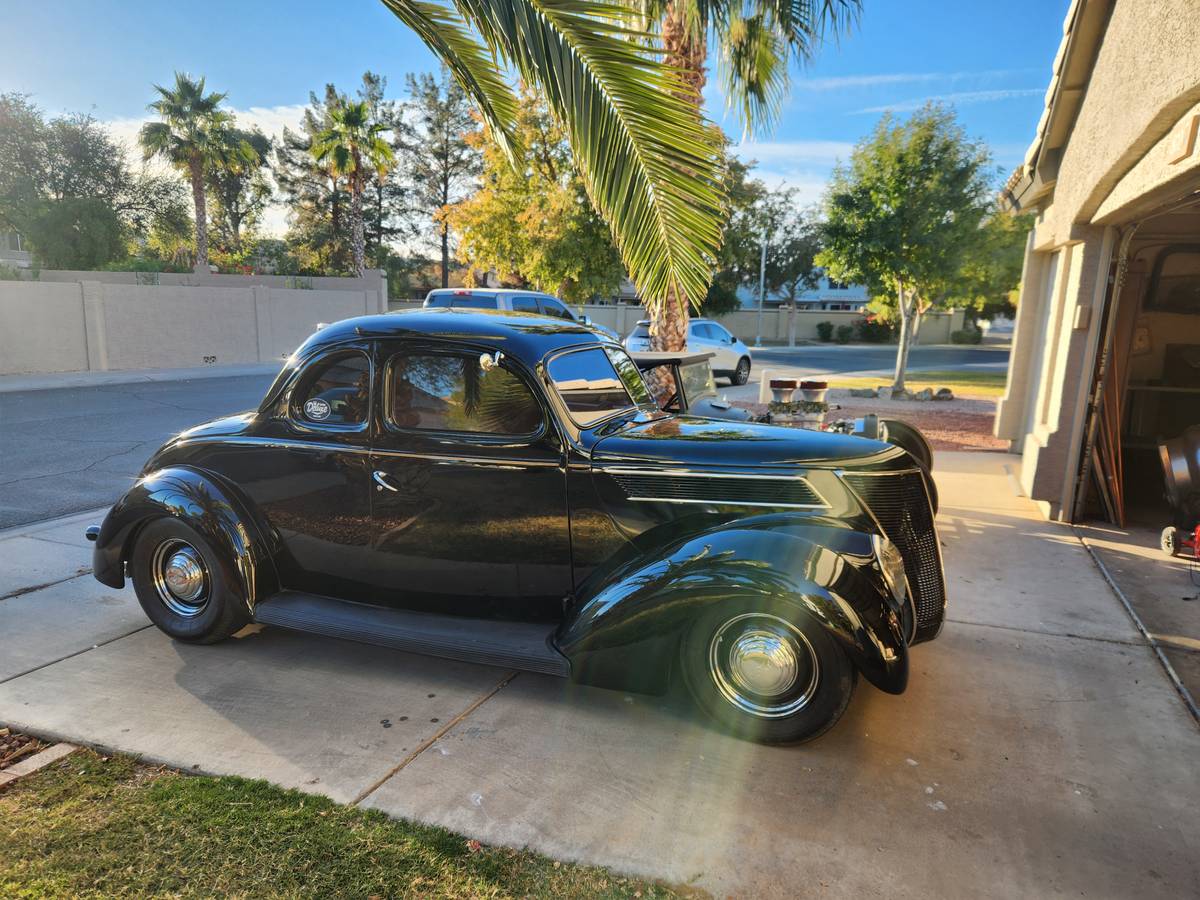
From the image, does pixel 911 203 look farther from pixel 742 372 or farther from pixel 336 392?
pixel 336 392

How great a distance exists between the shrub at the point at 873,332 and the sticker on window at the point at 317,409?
43865 mm

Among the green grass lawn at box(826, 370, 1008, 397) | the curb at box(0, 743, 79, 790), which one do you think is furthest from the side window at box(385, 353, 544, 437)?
the green grass lawn at box(826, 370, 1008, 397)

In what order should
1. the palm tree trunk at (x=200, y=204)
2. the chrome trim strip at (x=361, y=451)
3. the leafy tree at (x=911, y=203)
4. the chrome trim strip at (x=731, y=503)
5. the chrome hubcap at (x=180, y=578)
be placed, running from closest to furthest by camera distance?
the chrome trim strip at (x=731, y=503) → the chrome trim strip at (x=361, y=451) → the chrome hubcap at (x=180, y=578) → the leafy tree at (x=911, y=203) → the palm tree trunk at (x=200, y=204)

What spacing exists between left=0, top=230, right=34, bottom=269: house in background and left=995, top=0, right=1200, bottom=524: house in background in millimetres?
30059

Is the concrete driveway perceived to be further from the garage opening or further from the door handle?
the garage opening

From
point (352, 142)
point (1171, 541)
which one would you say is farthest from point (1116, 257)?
point (352, 142)

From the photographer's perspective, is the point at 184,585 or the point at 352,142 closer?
the point at 184,585

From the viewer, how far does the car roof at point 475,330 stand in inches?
145

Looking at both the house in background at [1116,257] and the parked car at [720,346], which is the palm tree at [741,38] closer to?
the house in background at [1116,257]

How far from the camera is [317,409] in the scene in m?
3.94

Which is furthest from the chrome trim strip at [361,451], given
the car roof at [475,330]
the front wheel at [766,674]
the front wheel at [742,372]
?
the front wheel at [742,372]

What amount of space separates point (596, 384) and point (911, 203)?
39.9ft

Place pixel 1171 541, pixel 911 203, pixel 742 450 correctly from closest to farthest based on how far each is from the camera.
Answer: pixel 742 450 < pixel 1171 541 < pixel 911 203

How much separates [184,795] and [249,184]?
47.2 meters
